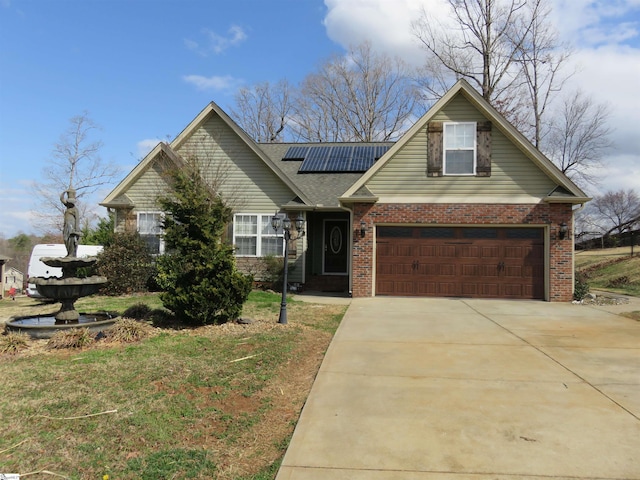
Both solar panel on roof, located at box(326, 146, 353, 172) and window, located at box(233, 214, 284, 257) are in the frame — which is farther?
solar panel on roof, located at box(326, 146, 353, 172)

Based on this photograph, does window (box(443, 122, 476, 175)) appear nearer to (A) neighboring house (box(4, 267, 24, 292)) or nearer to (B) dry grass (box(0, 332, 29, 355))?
(B) dry grass (box(0, 332, 29, 355))

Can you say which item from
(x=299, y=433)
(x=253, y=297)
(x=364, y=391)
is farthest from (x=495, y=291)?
(x=299, y=433)

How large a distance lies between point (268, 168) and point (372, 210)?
14.0ft

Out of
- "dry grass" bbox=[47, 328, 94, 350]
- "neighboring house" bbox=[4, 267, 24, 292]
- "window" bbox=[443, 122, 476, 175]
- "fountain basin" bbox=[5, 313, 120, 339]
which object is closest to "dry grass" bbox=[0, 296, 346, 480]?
"dry grass" bbox=[47, 328, 94, 350]

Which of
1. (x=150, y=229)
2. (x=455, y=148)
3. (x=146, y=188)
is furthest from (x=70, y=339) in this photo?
(x=455, y=148)

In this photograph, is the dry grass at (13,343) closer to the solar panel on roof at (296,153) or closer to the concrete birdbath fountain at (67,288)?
the concrete birdbath fountain at (67,288)

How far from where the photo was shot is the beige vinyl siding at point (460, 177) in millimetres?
13602

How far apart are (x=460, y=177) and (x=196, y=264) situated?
8981mm

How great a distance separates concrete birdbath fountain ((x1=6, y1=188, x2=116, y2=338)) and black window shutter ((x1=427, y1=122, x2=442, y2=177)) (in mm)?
9937

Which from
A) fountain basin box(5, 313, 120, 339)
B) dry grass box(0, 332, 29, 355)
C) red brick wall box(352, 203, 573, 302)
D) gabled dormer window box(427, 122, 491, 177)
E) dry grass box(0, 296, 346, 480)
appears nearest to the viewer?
dry grass box(0, 296, 346, 480)

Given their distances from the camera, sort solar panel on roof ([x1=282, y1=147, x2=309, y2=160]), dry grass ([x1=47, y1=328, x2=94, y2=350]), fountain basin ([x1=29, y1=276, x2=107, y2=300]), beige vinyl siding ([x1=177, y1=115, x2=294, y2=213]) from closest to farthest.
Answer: dry grass ([x1=47, y1=328, x2=94, y2=350])
fountain basin ([x1=29, y1=276, x2=107, y2=300])
beige vinyl siding ([x1=177, y1=115, x2=294, y2=213])
solar panel on roof ([x1=282, y1=147, x2=309, y2=160])

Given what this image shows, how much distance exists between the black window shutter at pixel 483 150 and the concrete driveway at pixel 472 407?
20.5ft

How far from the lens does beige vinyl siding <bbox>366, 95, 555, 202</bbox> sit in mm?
13602

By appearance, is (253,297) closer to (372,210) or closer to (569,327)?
(372,210)
